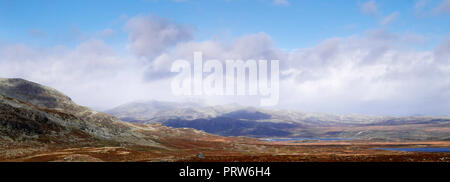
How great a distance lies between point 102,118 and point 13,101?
78657 millimetres

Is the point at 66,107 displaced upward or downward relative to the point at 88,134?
upward

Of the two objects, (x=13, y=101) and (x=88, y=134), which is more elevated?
(x=13, y=101)

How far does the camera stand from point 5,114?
89000 mm
